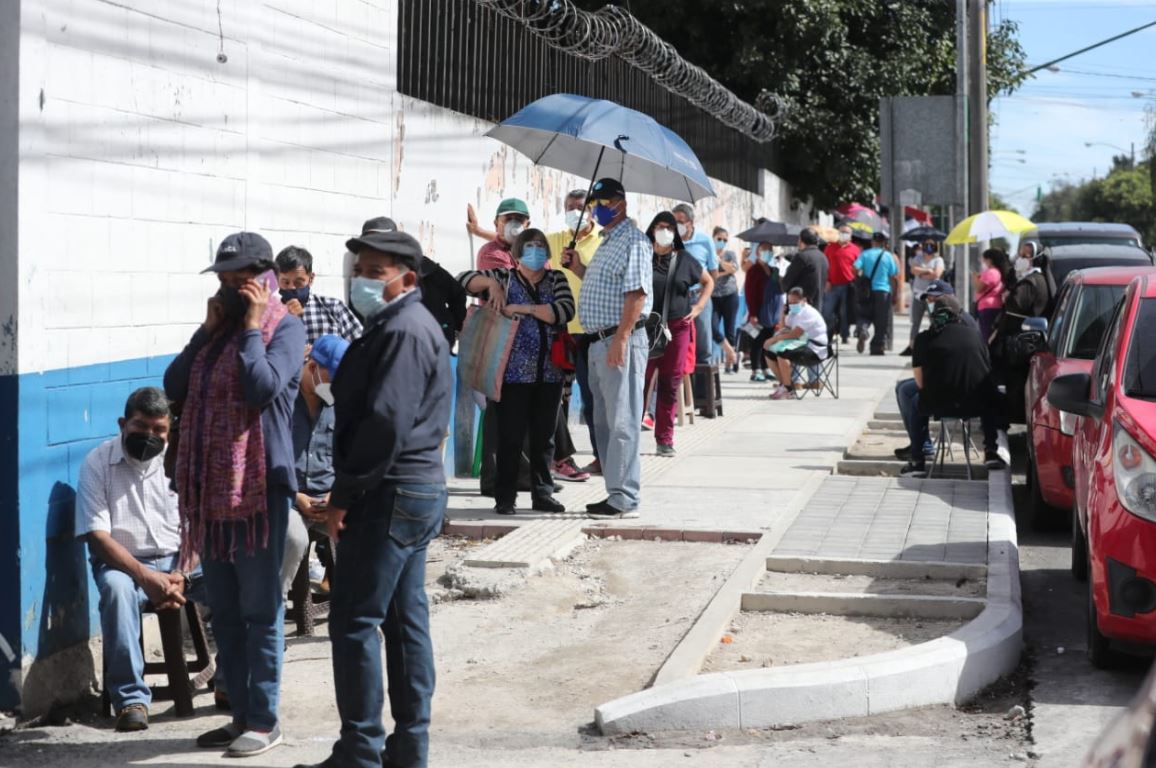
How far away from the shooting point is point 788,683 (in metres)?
5.98

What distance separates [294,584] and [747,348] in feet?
51.1

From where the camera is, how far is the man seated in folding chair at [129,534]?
6.12m

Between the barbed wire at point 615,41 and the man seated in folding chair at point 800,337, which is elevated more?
the barbed wire at point 615,41

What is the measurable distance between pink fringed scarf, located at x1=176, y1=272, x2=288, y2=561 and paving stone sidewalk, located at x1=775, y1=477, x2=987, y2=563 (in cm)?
369

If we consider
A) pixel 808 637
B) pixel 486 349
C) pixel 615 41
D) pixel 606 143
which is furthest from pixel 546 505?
pixel 615 41

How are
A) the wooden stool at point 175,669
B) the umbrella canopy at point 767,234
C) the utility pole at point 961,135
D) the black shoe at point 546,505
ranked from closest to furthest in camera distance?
the wooden stool at point 175,669
the black shoe at point 546,505
the utility pole at point 961,135
the umbrella canopy at point 767,234

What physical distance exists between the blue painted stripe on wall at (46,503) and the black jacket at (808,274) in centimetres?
1338

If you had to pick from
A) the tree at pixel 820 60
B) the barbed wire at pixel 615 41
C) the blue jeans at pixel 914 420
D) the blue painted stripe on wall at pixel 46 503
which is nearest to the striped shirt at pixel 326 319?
the blue painted stripe on wall at pixel 46 503

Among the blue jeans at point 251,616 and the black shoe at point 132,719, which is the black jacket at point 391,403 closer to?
the blue jeans at point 251,616

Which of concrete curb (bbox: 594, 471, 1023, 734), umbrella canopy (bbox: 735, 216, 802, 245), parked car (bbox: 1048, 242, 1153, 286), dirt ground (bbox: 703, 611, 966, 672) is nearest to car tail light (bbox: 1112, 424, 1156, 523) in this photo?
concrete curb (bbox: 594, 471, 1023, 734)

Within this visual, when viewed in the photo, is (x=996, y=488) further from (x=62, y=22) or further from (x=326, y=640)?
(x=62, y=22)

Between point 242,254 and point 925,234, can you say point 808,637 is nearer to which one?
point 242,254

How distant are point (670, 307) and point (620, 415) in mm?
3143

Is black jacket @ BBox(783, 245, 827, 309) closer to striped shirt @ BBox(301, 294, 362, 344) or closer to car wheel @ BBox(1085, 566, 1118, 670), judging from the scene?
striped shirt @ BBox(301, 294, 362, 344)
